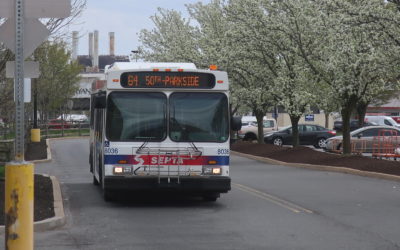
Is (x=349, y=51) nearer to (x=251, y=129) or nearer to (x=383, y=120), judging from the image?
(x=251, y=129)

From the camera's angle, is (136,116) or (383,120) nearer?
(136,116)

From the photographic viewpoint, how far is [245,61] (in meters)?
32.5

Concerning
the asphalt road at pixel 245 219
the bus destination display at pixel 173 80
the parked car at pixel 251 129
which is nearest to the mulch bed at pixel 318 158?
the asphalt road at pixel 245 219

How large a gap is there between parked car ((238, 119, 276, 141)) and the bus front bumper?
115 ft

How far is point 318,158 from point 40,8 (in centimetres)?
2219

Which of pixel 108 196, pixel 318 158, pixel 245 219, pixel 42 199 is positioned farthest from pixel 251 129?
pixel 245 219

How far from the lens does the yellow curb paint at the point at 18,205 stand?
24.7 ft

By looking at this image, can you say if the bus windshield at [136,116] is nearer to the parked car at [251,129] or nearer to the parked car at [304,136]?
the parked car at [304,136]

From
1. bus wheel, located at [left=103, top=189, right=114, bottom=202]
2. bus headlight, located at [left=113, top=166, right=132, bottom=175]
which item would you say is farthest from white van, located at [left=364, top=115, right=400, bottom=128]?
bus headlight, located at [left=113, top=166, right=132, bottom=175]

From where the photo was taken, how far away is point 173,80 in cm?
1466

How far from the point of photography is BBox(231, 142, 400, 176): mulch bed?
23.4m

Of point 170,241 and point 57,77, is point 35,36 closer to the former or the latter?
point 170,241

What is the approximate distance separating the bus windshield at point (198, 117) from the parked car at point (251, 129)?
34.6 meters

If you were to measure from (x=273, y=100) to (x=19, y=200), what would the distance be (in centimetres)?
2571
